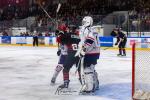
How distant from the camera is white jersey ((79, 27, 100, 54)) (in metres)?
7.88

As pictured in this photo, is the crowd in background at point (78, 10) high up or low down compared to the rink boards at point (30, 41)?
up

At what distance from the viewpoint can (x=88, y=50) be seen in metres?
7.98

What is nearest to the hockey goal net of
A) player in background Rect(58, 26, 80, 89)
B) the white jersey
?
the white jersey

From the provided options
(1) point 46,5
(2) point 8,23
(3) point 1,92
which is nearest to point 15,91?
(3) point 1,92

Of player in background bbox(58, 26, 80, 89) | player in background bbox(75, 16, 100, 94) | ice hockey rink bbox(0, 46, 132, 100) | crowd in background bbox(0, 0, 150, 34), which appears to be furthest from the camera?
crowd in background bbox(0, 0, 150, 34)

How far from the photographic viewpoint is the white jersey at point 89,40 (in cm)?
788

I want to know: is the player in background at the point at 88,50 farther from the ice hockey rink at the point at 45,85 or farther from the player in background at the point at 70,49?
the player in background at the point at 70,49

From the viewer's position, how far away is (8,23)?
112 feet

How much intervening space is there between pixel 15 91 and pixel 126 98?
8.41 feet

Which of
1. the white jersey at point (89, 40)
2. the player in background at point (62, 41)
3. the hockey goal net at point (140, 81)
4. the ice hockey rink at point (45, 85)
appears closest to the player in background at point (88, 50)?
the white jersey at point (89, 40)

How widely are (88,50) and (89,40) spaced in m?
0.22

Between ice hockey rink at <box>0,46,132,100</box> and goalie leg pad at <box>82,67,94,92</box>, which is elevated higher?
goalie leg pad at <box>82,67,94,92</box>

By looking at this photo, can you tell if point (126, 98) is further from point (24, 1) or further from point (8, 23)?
point (24, 1)

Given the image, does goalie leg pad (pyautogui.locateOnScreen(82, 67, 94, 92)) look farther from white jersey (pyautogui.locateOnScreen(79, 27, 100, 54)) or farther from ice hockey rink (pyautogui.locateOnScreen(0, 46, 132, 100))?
white jersey (pyautogui.locateOnScreen(79, 27, 100, 54))
